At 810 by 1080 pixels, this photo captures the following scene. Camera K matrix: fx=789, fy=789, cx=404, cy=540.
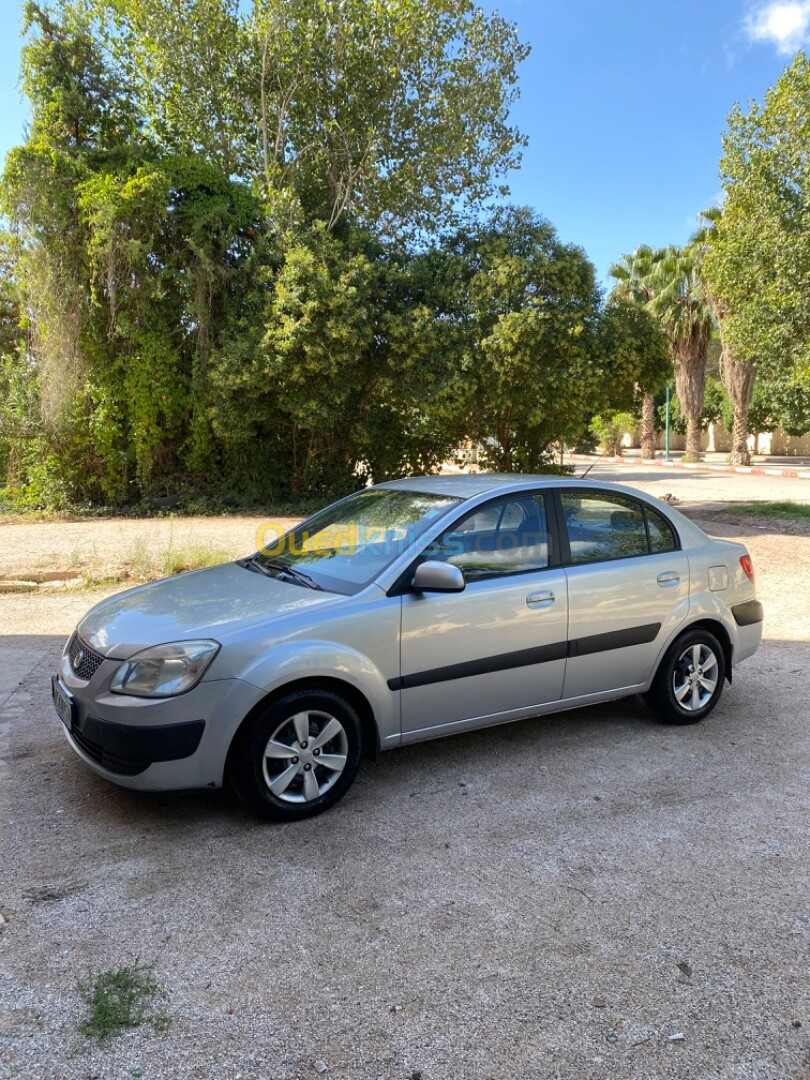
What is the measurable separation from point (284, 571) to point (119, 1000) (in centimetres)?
231

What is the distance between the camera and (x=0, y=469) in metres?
17.8

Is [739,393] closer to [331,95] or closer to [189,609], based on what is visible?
[331,95]

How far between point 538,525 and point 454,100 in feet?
55.6

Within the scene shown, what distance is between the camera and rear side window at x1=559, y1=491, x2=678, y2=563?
180 inches

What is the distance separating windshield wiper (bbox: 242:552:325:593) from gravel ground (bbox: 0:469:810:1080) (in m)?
1.06

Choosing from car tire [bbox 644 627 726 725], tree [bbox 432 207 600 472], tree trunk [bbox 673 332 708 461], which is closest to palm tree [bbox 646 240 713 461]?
tree trunk [bbox 673 332 708 461]

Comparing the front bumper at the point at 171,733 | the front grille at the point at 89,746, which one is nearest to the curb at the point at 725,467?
the front bumper at the point at 171,733

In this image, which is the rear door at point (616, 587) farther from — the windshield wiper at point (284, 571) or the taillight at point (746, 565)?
the windshield wiper at point (284, 571)

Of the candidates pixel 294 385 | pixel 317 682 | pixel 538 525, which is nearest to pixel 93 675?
pixel 317 682

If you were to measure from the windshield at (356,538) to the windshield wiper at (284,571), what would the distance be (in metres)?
0.01

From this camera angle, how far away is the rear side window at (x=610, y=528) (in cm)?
458

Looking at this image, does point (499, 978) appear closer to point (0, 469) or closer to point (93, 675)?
point (93, 675)

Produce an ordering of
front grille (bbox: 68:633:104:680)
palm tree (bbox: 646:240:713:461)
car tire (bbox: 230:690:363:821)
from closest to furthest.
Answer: car tire (bbox: 230:690:363:821) < front grille (bbox: 68:633:104:680) < palm tree (bbox: 646:240:713:461)

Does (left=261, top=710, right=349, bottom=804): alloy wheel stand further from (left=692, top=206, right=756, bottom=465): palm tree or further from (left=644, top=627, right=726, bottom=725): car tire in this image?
(left=692, top=206, right=756, bottom=465): palm tree
